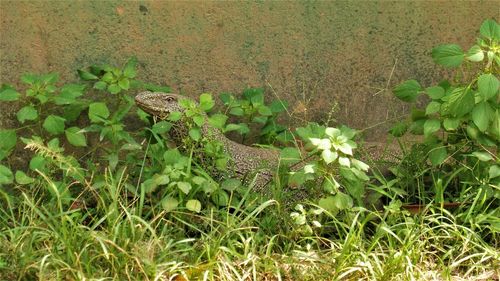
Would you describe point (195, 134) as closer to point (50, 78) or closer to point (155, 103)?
point (155, 103)

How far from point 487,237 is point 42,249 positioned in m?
2.06

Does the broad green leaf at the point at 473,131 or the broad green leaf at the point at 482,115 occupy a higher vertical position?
the broad green leaf at the point at 482,115

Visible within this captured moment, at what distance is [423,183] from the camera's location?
5.23 meters

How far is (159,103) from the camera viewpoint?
5.36 m

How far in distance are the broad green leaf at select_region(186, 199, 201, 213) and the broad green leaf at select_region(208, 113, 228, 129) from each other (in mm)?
549

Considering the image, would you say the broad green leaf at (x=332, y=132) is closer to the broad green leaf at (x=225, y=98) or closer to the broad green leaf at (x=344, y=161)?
the broad green leaf at (x=344, y=161)

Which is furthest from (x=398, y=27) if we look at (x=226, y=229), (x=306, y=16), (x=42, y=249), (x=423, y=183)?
(x=42, y=249)

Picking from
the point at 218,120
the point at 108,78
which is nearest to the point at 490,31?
the point at 218,120

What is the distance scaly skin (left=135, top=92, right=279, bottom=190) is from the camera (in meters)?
5.32

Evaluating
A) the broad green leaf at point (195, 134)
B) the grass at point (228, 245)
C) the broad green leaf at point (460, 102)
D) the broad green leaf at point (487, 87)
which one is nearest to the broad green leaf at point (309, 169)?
the grass at point (228, 245)

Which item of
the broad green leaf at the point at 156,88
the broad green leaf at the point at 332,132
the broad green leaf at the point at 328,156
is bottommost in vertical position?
the broad green leaf at the point at 156,88

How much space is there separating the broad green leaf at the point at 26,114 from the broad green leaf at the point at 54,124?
0.07 metres

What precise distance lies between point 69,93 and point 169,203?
1008 mm

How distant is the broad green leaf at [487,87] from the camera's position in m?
4.88
